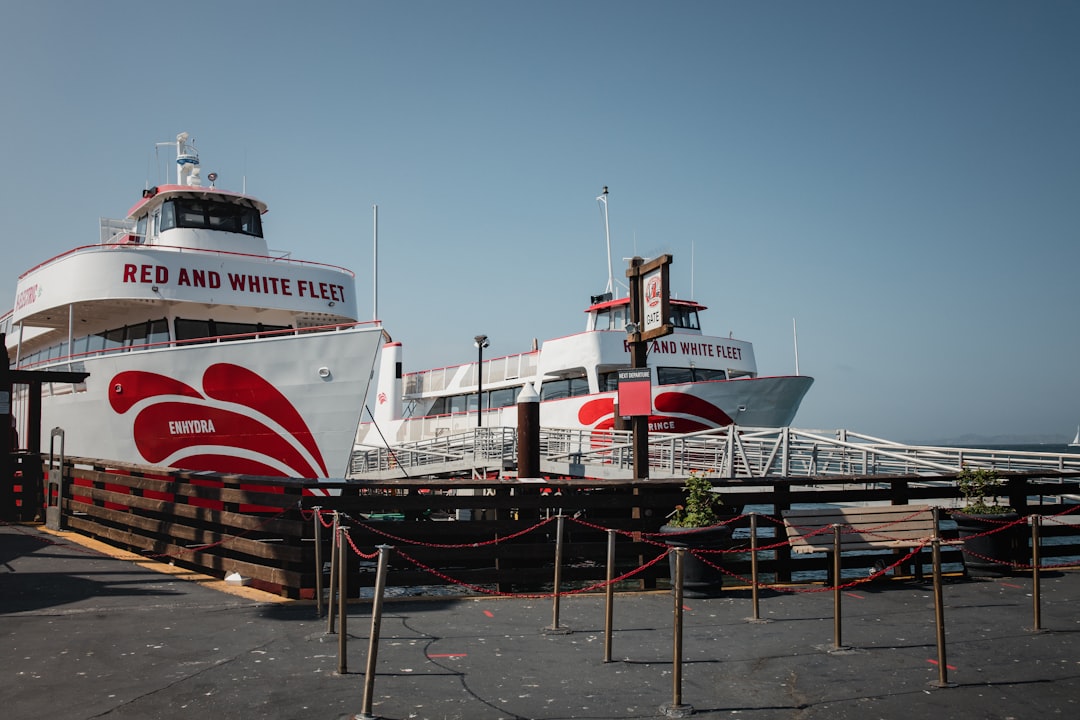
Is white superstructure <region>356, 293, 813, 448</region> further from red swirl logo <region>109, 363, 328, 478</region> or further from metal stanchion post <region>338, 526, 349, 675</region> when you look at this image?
metal stanchion post <region>338, 526, 349, 675</region>

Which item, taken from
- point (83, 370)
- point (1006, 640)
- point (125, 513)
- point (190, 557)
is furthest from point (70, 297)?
point (1006, 640)

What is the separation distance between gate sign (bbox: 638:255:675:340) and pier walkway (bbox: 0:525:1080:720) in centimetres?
460

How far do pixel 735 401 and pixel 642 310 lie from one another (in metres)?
15.3

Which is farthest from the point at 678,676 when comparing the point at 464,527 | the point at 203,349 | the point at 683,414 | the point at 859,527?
the point at 683,414

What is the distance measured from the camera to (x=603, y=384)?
101 ft

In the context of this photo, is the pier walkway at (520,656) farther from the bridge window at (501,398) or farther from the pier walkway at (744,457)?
the bridge window at (501,398)

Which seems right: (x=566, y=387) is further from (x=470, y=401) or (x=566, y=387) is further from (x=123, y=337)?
(x=123, y=337)

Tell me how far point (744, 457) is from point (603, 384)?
1192 cm

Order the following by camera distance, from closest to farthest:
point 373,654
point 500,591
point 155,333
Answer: point 373,654 < point 500,591 < point 155,333

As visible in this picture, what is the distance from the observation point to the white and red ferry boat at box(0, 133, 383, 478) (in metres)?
16.2

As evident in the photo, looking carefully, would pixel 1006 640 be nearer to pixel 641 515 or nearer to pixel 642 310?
pixel 641 515

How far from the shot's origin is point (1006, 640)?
7.40 meters

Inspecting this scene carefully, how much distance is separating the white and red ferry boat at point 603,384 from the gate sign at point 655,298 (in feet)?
29.5

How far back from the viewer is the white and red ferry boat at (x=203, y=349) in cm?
1625
